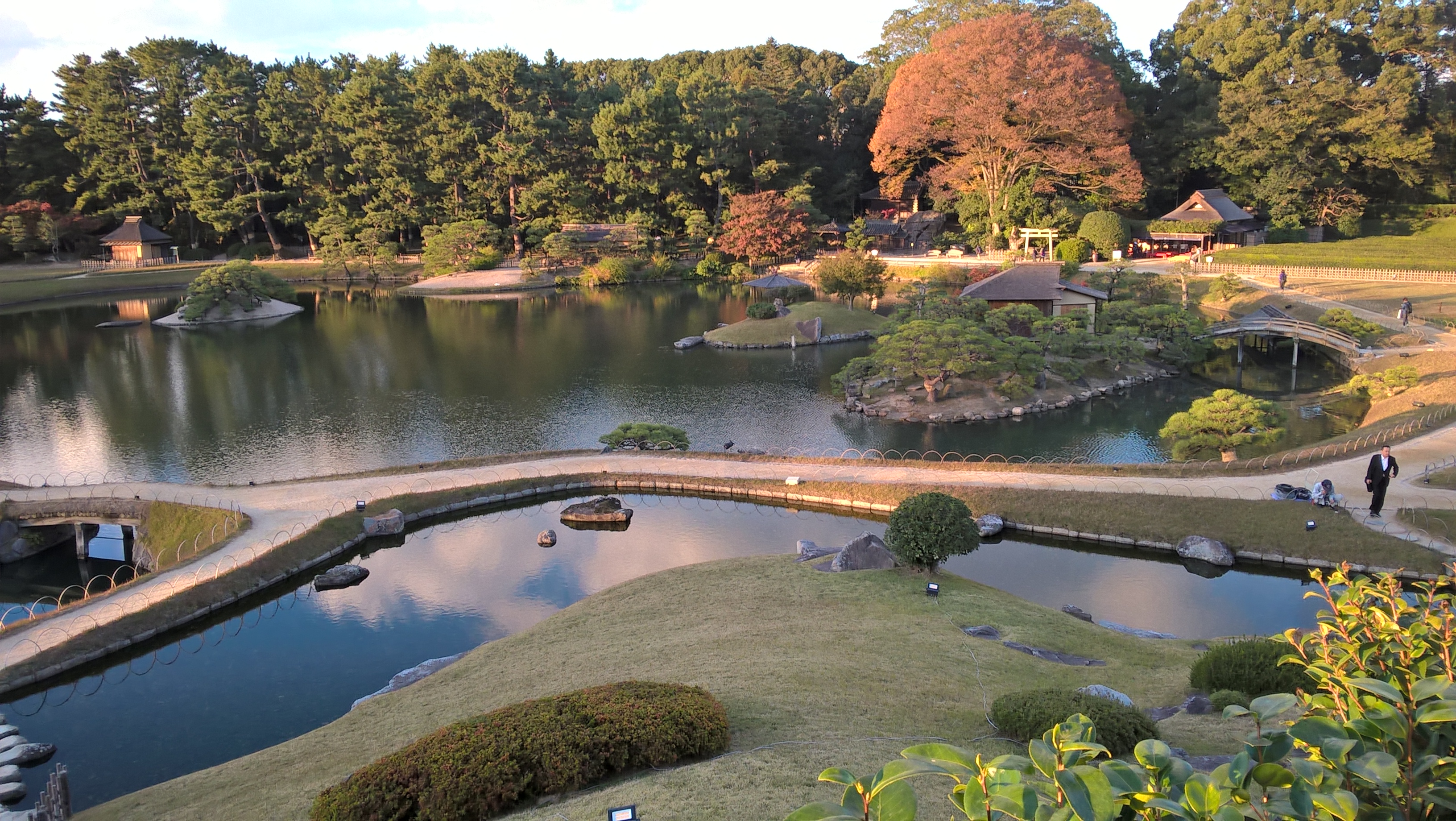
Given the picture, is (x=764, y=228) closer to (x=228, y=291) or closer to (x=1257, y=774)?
(x=228, y=291)

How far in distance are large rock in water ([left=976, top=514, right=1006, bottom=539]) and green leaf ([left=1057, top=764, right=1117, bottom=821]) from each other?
15.8 metres

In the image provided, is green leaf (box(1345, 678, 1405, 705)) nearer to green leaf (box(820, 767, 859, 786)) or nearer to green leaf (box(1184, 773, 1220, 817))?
green leaf (box(1184, 773, 1220, 817))

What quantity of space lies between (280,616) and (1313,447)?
21.5m

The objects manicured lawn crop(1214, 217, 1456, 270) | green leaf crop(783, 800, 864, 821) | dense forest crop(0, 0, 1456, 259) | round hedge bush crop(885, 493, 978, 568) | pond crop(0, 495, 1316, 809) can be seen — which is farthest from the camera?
dense forest crop(0, 0, 1456, 259)

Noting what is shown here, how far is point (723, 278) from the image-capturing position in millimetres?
61438

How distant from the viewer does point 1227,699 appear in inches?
316

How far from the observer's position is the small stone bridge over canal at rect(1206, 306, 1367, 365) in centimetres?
3109

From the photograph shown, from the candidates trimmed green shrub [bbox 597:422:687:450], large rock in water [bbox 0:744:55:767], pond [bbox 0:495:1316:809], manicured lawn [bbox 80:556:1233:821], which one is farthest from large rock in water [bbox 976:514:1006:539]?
large rock in water [bbox 0:744:55:767]

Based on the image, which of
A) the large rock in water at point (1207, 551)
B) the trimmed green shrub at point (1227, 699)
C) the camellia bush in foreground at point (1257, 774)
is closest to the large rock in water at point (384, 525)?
the large rock in water at point (1207, 551)

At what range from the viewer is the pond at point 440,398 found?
81.1 ft

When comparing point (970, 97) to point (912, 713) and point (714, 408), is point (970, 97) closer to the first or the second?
point (714, 408)

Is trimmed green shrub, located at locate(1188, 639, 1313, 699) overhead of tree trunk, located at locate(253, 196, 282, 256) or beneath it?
beneath

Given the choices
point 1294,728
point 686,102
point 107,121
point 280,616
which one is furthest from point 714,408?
point 107,121

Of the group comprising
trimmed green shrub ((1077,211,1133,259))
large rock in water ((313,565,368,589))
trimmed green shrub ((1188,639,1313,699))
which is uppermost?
trimmed green shrub ((1077,211,1133,259))
